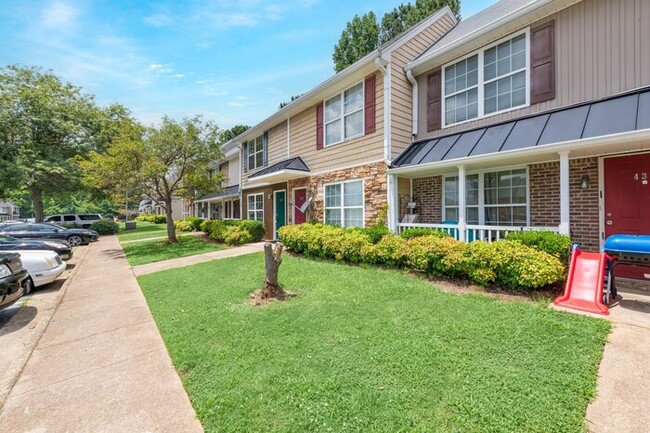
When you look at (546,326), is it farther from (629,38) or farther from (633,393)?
(629,38)

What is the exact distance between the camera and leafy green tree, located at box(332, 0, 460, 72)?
23.4 m

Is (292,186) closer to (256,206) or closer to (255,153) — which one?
(256,206)

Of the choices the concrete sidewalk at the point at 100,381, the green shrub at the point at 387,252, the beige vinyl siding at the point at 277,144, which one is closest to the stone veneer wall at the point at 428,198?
the green shrub at the point at 387,252

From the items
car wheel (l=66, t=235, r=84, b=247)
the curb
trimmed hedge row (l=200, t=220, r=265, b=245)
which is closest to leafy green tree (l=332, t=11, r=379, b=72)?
trimmed hedge row (l=200, t=220, r=265, b=245)

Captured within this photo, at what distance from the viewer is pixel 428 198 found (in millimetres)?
9391

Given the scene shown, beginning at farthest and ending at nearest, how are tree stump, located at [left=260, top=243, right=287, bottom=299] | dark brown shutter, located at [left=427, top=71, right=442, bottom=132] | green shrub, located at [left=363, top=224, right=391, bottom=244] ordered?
dark brown shutter, located at [left=427, top=71, right=442, bottom=132] → green shrub, located at [left=363, top=224, right=391, bottom=244] → tree stump, located at [left=260, top=243, right=287, bottom=299]

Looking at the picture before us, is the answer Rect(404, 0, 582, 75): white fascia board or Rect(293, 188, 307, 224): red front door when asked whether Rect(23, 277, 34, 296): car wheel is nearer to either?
Rect(293, 188, 307, 224): red front door

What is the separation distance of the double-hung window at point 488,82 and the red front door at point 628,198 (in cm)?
241

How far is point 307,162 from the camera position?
1231 cm

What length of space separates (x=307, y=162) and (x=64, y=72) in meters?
24.7

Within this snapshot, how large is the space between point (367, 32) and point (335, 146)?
1843 centimetres

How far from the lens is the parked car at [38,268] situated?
7.48m

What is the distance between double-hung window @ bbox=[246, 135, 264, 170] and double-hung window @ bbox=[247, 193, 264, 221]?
Result: 164cm

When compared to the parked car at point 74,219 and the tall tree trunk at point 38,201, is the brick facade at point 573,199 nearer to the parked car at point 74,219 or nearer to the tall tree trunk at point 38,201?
the tall tree trunk at point 38,201
